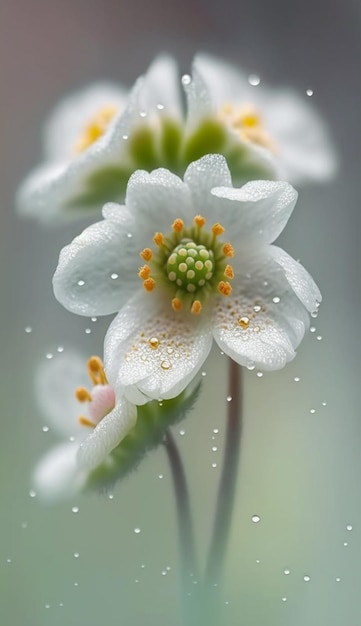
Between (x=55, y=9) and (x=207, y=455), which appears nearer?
(x=207, y=455)

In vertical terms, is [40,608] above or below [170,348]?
below

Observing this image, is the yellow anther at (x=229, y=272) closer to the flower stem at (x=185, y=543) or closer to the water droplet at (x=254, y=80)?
the flower stem at (x=185, y=543)

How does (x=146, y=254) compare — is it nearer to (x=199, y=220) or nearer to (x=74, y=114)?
(x=199, y=220)

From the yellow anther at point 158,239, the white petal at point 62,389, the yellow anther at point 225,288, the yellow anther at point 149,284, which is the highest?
the yellow anther at point 158,239

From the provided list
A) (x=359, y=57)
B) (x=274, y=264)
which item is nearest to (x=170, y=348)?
(x=274, y=264)

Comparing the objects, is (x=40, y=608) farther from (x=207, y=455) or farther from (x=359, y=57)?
(x=359, y=57)

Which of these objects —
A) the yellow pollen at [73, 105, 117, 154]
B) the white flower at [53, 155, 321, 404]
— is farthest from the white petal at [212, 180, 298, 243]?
the yellow pollen at [73, 105, 117, 154]

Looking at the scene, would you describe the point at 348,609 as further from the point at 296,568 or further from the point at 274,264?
the point at 274,264

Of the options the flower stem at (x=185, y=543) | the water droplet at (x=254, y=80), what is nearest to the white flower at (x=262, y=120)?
the water droplet at (x=254, y=80)

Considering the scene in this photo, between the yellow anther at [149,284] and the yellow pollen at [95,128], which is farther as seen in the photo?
the yellow pollen at [95,128]
